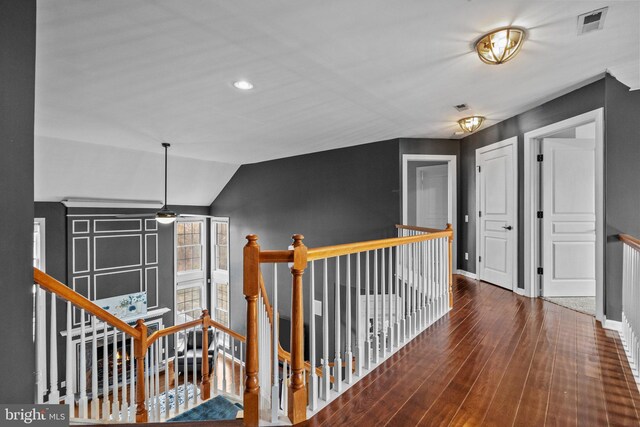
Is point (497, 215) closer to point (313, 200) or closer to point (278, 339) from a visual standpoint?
point (313, 200)

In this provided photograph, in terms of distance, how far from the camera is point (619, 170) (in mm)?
3182

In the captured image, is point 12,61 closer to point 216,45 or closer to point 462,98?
point 216,45

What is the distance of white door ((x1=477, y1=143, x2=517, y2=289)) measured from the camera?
14.7 feet

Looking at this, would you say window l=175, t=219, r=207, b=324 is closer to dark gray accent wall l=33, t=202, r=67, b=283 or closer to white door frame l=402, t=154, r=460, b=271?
dark gray accent wall l=33, t=202, r=67, b=283

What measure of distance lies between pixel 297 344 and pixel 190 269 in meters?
8.05

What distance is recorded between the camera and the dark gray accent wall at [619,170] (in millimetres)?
3162

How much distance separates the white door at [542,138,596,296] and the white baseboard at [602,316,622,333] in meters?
0.98

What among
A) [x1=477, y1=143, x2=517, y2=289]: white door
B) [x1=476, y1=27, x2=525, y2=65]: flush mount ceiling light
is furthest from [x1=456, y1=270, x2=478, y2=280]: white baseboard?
[x1=476, y1=27, x2=525, y2=65]: flush mount ceiling light

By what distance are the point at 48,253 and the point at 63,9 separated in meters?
6.12

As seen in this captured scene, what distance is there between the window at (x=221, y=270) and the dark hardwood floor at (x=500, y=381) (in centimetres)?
675

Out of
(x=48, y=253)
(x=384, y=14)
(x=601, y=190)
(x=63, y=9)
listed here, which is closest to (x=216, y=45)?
(x=63, y=9)

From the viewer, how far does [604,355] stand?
261 centimetres

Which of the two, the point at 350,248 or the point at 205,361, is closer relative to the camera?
the point at 350,248

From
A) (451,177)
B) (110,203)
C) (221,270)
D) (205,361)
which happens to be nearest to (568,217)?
(451,177)
